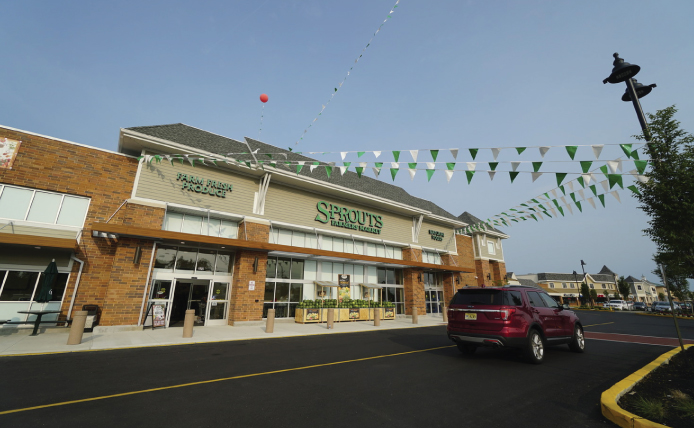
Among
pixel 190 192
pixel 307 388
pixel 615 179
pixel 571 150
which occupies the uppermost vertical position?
pixel 190 192

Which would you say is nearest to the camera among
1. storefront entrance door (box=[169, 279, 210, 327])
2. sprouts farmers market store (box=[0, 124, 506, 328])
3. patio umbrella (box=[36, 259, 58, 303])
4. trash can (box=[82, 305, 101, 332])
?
patio umbrella (box=[36, 259, 58, 303])

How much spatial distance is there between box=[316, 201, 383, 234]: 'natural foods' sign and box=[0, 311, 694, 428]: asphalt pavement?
10.8 meters

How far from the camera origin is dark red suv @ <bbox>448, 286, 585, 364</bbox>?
6617mm

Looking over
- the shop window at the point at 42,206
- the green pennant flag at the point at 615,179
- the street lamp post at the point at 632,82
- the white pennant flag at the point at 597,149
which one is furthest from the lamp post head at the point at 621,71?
the shop window at the point at 42,206

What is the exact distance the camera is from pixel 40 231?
11.2 meters

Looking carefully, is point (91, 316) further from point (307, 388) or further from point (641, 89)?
point (641, 89)

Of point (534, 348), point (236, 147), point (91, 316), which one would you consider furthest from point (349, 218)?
point (534, 348)

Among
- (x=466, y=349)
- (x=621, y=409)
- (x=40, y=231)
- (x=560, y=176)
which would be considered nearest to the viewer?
(x=621, y=409)

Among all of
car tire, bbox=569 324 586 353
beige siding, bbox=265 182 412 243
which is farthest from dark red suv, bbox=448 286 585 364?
beige siding, bbox=265 182 412 243

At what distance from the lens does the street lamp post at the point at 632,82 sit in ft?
22.9

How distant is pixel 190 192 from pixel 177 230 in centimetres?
190

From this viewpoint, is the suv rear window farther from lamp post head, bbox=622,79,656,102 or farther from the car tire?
lamp post head, bbox=622,79,656,102

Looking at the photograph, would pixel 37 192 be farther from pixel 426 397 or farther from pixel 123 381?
pixel 426 397

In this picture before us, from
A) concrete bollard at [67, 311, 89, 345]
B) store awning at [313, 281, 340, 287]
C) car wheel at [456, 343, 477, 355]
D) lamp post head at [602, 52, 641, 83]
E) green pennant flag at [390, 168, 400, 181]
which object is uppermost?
lamp post head at [602, 52, 641, 83]
